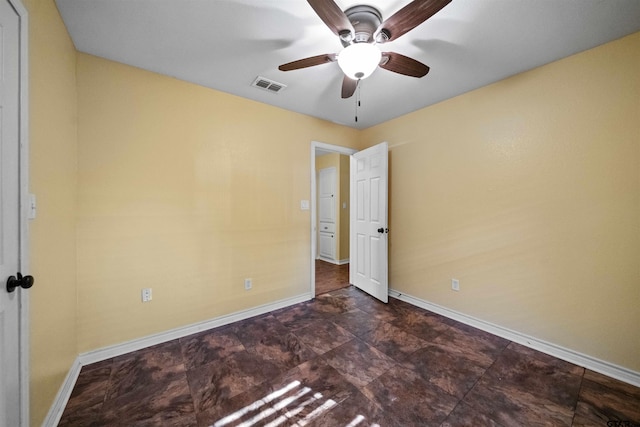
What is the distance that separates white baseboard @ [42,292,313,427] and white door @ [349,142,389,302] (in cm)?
89

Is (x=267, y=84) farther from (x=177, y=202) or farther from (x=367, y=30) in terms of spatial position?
(x=177, y=202)

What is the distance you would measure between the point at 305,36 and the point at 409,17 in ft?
2.51

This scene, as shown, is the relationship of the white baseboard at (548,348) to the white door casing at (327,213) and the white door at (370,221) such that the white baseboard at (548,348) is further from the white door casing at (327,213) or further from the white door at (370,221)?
the white door casing at (327,213)

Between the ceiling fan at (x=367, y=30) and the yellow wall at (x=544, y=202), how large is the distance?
1.24 m

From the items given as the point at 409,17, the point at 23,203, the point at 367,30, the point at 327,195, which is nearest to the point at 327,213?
the point at 327,195

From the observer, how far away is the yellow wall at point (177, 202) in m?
1.91

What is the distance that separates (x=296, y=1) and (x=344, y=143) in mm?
2195

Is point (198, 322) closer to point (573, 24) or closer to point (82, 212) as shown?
point (82, 212)

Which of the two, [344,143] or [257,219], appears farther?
[344,143]

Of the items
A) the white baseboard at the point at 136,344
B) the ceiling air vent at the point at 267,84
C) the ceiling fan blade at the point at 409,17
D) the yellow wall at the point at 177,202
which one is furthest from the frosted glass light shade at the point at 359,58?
the white baseboard at the point at 136,344

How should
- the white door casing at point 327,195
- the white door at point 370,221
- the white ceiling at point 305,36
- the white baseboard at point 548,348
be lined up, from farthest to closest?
the white door casing at point 327,195
the white door at point 370,221
the white baseboard at point 548,348
the white ceiling at point 305,36

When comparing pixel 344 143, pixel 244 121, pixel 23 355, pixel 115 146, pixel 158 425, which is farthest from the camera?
pixel 344 143

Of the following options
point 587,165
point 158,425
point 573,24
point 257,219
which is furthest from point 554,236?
point 158,425

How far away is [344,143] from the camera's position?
352cm
